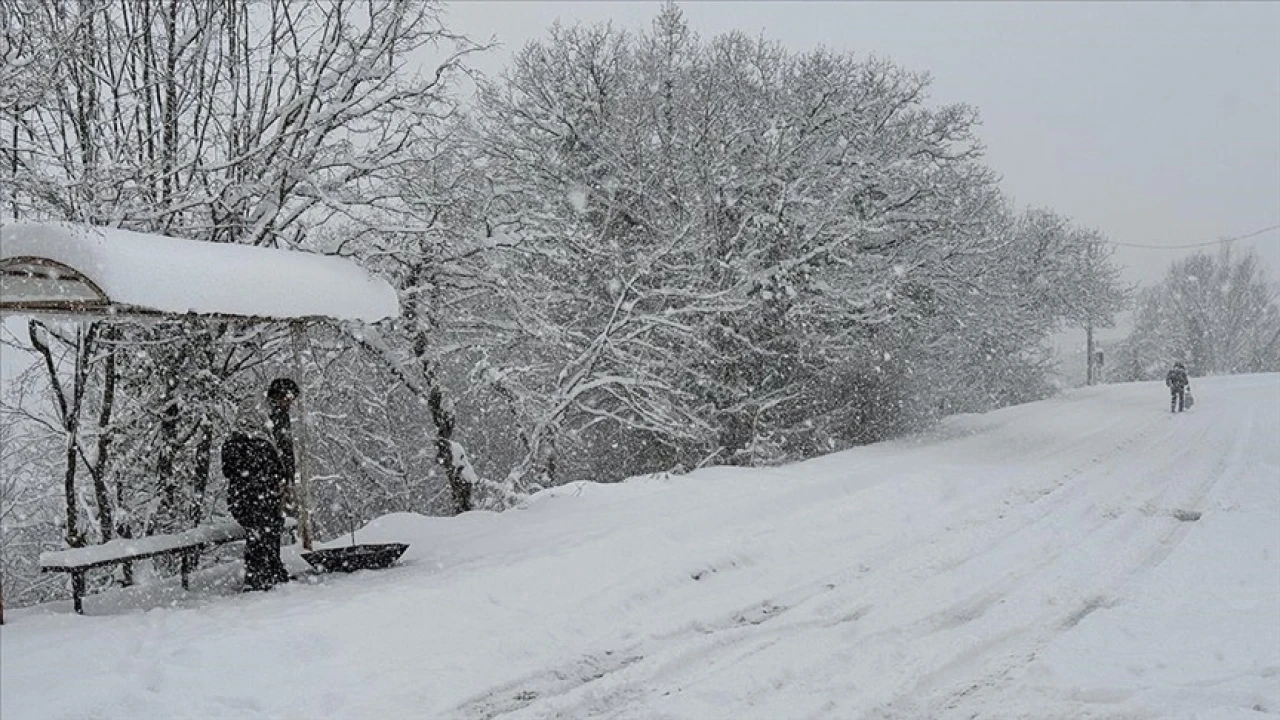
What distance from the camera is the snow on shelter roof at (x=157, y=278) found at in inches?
258

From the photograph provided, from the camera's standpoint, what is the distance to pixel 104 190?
30.9 feet

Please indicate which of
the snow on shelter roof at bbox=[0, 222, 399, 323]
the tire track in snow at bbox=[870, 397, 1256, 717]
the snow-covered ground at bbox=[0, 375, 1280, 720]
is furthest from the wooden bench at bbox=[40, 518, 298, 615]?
the tire track in snow at bbox=[870, 397, 1256, 717]

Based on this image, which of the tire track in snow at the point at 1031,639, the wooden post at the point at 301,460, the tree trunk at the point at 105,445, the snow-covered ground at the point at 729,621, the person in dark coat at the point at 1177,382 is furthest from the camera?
the person in dark coat at the point at 1177,382

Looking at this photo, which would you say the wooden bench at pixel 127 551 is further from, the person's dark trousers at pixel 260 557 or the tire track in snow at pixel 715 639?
the tire track in snow at pixel 715 639

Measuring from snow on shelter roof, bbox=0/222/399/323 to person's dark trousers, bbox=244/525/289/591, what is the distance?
199 centimetres

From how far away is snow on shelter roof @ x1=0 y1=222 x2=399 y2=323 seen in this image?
6547 mm

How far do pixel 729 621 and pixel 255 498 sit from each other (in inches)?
176

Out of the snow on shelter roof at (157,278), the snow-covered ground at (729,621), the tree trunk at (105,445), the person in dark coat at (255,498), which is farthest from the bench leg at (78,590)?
the tree trunk at (105,445)

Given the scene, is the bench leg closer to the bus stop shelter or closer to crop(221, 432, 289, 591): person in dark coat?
crop(221, 432, 289, 591): person in dark coat

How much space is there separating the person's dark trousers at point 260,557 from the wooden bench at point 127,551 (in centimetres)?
94

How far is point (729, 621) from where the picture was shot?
6863 millimetres

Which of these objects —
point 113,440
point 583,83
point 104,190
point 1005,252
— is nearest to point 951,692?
point 104,190

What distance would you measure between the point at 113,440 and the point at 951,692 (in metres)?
10.1

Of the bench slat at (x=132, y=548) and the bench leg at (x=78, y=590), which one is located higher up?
the bench slat at (x=132, y=548)
